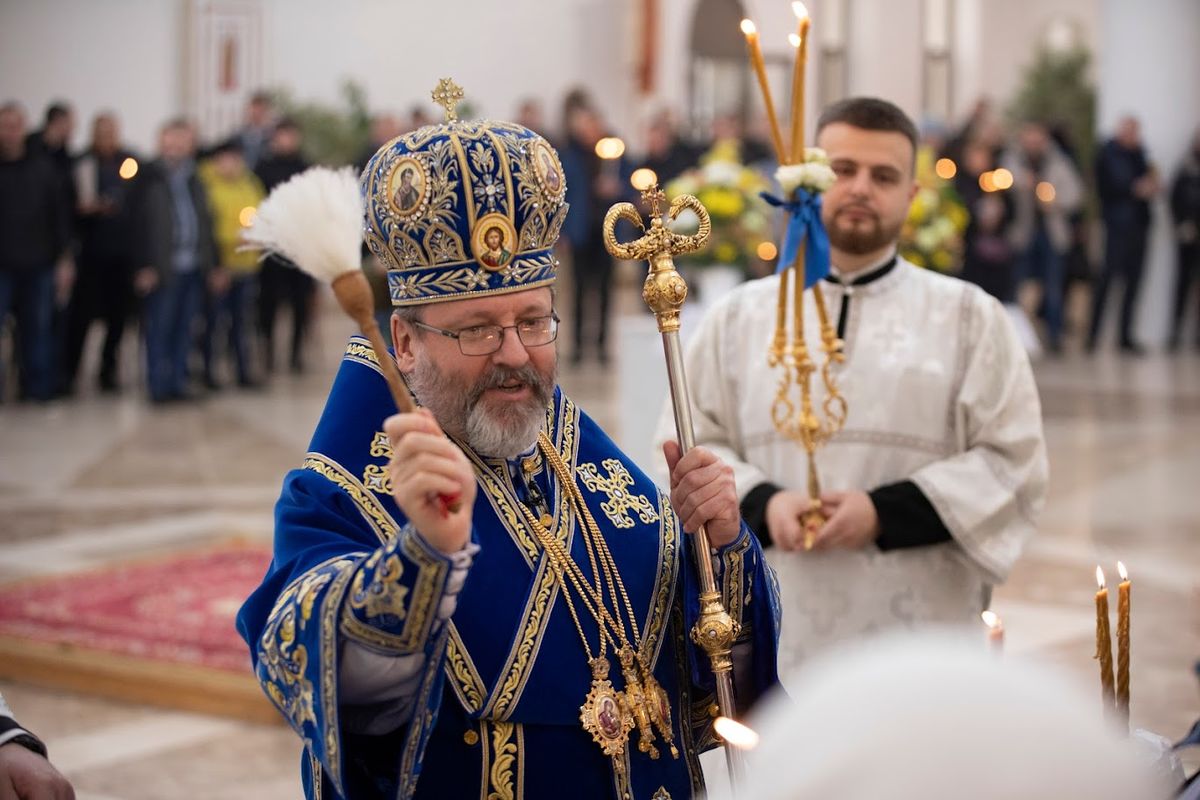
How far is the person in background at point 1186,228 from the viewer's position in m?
15.4

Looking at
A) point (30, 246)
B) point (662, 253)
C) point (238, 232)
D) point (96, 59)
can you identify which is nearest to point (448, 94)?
point (662, 253)

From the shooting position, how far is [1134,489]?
8.86 meters

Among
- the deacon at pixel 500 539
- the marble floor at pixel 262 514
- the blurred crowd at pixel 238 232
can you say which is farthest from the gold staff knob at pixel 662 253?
the blurred crowd at pixel 238 232

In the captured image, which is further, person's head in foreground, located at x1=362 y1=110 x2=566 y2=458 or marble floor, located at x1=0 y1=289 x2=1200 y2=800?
marble floor, located at x1=0 y1=289 x2=1200 y2=800

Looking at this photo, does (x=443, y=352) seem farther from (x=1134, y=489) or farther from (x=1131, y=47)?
(x=1131, y=47)

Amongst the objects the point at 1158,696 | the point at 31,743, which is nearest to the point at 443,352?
the point at 31,743

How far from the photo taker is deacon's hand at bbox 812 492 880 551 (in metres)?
3.57

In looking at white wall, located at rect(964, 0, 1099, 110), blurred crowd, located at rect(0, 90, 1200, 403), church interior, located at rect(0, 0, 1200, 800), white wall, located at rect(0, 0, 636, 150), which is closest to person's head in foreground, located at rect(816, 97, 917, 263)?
church interior, located at rect(0, 0, 1200, 800)

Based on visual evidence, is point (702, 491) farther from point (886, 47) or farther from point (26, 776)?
point (886, 47)

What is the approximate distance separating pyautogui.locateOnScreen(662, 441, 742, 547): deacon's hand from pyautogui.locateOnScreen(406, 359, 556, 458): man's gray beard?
207 millimetres

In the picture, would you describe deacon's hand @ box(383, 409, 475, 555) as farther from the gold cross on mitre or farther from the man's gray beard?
the gold cross on mitre

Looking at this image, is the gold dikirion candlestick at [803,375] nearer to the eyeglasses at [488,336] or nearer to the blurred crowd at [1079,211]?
the eyeglasses at [488,336]

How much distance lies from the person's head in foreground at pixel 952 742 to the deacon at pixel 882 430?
260 centimetres

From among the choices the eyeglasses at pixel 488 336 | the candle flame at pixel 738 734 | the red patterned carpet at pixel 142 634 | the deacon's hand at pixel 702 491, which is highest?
the eyeglasses at pixel 488 336
